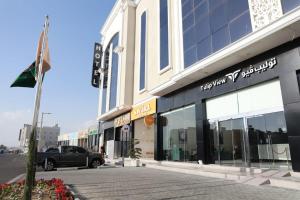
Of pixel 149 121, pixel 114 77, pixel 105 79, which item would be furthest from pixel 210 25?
pixel 105 79

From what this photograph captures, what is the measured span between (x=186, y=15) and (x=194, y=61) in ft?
12.7

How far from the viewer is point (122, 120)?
97.0 ft

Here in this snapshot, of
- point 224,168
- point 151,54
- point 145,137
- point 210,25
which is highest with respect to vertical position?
point 151,54

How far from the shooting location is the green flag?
8484 mm

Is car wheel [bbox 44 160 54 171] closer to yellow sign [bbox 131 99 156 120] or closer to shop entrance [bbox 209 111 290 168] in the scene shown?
yellow sign [bbox 131 99 156 120]

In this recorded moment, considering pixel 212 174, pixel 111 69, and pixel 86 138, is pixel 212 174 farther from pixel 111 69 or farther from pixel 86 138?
pixel 86 138

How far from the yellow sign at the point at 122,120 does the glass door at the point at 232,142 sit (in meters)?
14.4

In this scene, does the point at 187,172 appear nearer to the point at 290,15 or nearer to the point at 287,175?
the point at 287,175

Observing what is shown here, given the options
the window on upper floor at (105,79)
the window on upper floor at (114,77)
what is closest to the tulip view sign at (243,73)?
the window on upper floor at (114,77)

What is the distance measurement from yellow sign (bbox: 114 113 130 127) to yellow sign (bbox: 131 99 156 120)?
4.61 ft

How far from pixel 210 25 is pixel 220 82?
11.3 feet

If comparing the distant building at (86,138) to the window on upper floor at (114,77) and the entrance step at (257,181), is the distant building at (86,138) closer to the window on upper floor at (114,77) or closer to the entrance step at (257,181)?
the window on upper floor at (114,77)

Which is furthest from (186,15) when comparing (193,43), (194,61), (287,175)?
(287,175)

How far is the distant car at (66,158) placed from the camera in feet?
60.2
